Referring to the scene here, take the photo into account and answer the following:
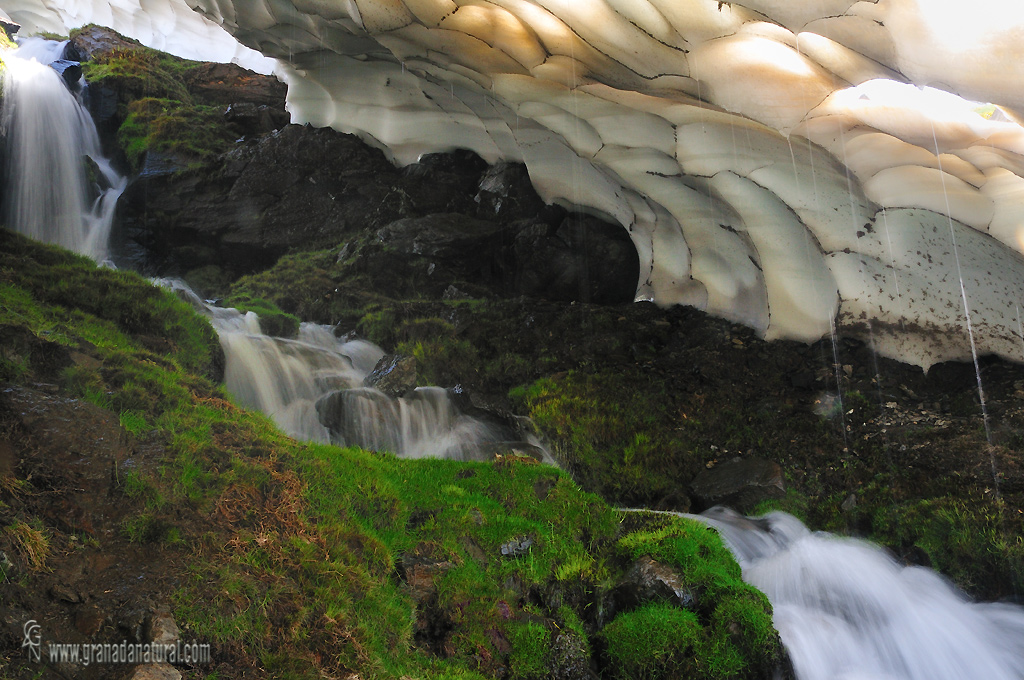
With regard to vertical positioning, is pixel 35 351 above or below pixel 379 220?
below

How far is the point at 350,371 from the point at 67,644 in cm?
806

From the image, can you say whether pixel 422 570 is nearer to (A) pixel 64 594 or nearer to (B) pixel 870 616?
(A) pixel 64 594

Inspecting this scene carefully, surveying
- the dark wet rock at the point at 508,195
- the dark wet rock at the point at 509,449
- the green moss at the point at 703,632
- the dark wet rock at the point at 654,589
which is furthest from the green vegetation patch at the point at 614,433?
the dark wet rock at the point at 508,195

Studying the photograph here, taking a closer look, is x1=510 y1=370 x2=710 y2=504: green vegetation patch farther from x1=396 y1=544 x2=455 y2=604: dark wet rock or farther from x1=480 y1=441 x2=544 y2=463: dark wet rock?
x1=396 y1=544 x2=455 y2=604: dark wet rock

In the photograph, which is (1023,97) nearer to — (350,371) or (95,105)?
(350,371)

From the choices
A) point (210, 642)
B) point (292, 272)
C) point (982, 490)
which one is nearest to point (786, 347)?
point (982, 490)

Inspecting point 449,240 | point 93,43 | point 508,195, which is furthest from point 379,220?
point 93,43

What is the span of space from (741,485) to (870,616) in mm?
2549

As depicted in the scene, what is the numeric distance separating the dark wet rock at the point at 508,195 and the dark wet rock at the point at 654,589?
10.9 m

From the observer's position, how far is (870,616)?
6344 millimetres

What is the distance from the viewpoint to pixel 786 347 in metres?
11.2

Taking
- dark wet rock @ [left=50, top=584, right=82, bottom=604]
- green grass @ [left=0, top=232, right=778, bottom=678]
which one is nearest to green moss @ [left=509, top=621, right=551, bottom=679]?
green grass @ [left=0, top=232, right=778, bottom=678]

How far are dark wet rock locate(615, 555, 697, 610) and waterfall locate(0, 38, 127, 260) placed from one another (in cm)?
1373

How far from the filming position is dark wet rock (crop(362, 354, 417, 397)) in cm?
1040
